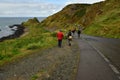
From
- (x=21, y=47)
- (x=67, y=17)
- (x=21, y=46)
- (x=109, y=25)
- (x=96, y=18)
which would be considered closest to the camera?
(x=21, y=47)

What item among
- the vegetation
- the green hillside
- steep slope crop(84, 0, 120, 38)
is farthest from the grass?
the green hillside

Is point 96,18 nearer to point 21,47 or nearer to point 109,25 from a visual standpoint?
point 109,25

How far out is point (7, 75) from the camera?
15555 millimetres

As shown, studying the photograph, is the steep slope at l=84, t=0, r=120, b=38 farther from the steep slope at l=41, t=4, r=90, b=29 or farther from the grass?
the steep slope at l=41, t=4, r=90, b=29

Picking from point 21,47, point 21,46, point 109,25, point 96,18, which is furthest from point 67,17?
point 21,47

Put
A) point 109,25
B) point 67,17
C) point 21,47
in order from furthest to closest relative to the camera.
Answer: point 67,17
point 109,25
point 21,47

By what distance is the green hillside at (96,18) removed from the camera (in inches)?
2414

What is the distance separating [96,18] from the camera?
8225 cm

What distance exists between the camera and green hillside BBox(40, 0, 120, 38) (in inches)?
2414

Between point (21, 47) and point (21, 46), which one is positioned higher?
point (21, 47)

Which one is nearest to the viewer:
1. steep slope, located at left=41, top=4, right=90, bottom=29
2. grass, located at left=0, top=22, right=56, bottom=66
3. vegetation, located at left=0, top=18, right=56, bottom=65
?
grass, located at left=0, top=22, right=56, bottom=66

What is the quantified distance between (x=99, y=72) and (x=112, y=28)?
45.6 m

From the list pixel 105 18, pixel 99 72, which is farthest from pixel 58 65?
pixel 105 18

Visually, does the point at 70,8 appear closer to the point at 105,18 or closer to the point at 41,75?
the point at 105,18
